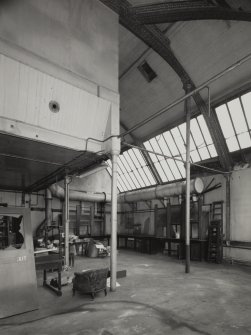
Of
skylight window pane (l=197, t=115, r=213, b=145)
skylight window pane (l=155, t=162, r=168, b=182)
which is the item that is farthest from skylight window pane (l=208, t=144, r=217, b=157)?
skylight window pane (l=155, t=162, r=168, b=182)

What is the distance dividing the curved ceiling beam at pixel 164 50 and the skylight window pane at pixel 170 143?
2.72 metres

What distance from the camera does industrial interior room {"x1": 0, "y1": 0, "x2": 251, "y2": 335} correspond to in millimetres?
5137

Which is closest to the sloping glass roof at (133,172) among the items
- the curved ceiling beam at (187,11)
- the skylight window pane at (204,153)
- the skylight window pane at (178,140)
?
the skylight window pane at (178,140)

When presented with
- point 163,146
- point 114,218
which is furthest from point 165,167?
point 114,218

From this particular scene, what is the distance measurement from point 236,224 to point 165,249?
4.79 meters

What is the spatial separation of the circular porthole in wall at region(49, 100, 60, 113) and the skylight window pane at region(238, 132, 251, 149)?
8227mm

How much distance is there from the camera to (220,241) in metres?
10.9

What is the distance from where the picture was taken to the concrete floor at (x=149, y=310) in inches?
169

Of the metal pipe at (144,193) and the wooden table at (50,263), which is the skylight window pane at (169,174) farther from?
the wooden table at (50,263)

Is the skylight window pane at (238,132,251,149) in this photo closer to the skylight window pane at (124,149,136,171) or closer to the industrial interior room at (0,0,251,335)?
the industrial interior room at (0,0,251,335)

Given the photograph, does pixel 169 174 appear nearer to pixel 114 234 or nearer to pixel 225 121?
pixel 225 121

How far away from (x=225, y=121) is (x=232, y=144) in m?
1.09

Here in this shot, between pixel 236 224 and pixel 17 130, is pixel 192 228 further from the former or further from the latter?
pixel 17 130

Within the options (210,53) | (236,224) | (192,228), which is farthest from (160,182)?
(210,53)
